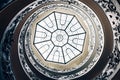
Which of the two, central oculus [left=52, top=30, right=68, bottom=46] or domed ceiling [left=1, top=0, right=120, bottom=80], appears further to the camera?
central oculus [left=52, top=30, right=68, bottom=46]

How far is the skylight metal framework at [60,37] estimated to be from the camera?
54.6 feet

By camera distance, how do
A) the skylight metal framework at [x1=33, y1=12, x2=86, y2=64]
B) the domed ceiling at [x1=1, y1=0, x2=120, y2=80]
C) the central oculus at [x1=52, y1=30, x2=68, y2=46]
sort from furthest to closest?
the central oculus at [x1=52, y1=30, x2=68, y2=46]
the skylight metal framework at [x1=33, y1=12, x2=86, y2=64]
the domed ceiling at [x1=1, y1=0, x2=120, y2=80]

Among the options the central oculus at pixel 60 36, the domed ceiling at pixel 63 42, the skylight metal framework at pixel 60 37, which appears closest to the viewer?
the domed ceiling at pixel 63 42

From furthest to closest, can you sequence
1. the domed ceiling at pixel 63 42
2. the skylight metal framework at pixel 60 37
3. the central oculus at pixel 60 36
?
the central oculus at pixel 60 36
the skylight metal framework at pixel 60 37
the domed ceiling at pixel 63 42

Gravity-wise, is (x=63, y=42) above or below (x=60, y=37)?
below

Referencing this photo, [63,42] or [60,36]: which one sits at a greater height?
[60,36]

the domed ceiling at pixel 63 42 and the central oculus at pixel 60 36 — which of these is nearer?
the domed ceiling at pixel 63 42

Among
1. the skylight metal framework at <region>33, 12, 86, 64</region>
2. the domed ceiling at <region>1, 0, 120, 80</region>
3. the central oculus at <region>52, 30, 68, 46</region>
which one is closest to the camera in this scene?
the domed ceiling at <region>1, 0, 120, 80</region>

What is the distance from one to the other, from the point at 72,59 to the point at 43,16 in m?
3.12

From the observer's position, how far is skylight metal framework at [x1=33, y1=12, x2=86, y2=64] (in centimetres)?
1666

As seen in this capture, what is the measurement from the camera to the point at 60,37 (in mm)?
17469

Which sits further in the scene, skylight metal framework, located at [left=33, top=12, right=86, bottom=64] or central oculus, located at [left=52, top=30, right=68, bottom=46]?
central oculus, located at [left=52, top=30, right=68, bottom=46]

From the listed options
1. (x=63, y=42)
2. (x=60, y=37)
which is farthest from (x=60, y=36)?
(x=63, y=42)

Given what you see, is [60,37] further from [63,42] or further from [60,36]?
[63,42]
